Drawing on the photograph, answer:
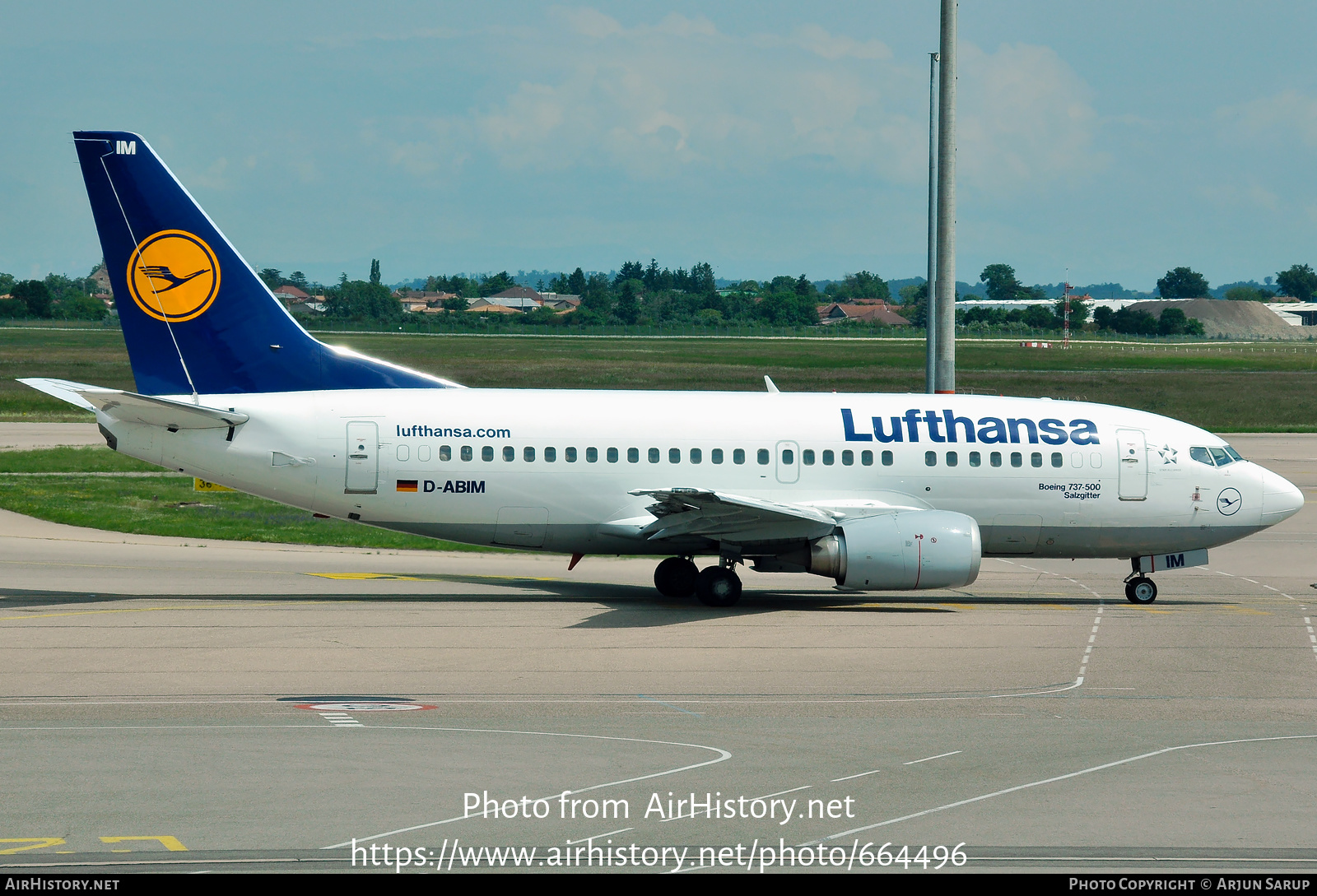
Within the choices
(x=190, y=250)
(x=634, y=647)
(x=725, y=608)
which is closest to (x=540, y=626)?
(x=634, y=647)

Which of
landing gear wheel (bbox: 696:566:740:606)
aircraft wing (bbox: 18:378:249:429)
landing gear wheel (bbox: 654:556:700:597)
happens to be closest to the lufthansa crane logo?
aircraft wing (bbox: 18:378:249:429)

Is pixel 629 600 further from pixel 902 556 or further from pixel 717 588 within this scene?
pixel 902 556

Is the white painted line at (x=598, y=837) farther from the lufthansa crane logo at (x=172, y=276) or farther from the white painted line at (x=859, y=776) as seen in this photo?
the lufthansa crane logo at (x=172, y=276)

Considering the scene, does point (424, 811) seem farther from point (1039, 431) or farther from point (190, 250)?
point (1039, 431)

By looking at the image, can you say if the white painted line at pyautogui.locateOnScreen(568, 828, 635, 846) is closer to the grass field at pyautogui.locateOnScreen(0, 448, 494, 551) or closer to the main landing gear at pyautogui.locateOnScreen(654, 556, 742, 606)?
the main landing gear at pyautogui.locateOnScreen(654, 556, 742, 606)

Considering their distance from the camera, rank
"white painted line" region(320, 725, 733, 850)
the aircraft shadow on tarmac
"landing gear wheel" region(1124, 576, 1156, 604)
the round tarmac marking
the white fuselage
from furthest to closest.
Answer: "landing gear wheel" region(1124, 576, 1156, 604) → the white fuselage → the aircraft shadow on tarmac → the round tarmac marking → "white painted line" region(320, 725, 733, 850)

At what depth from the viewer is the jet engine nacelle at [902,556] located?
952 inches

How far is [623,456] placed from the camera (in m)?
25.9

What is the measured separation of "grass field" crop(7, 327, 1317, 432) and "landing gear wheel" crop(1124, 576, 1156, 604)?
130 ft

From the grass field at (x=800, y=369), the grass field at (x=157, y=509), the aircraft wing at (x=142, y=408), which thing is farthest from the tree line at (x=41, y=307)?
the aircraft wing at (x=142, y=408)

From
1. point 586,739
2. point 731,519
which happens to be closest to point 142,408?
point 731,519

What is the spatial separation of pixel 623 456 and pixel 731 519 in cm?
258

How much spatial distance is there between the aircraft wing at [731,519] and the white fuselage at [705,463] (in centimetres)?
67

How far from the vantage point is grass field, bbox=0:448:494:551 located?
34125mm
